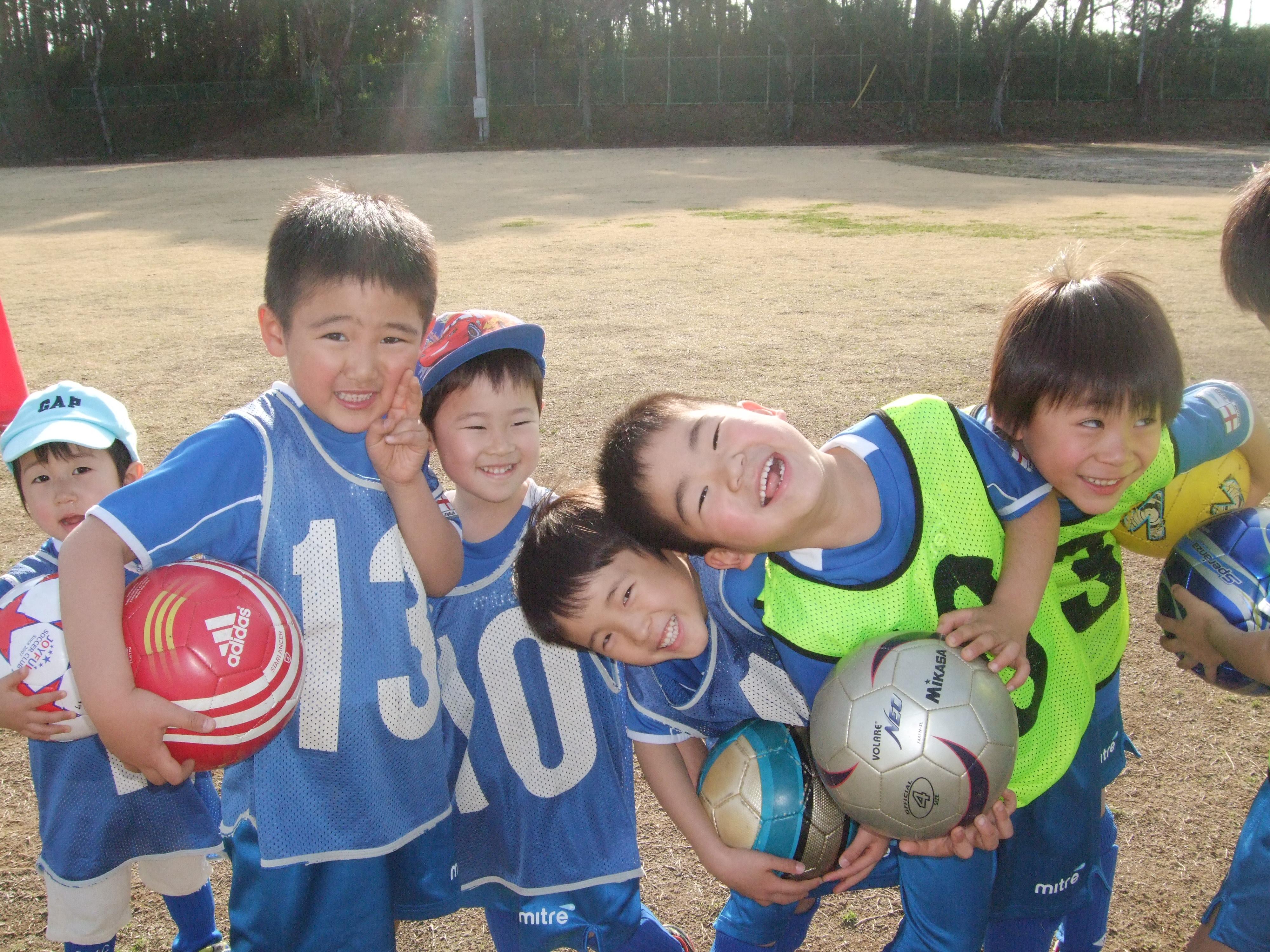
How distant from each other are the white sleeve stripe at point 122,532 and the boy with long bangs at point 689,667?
779 mm

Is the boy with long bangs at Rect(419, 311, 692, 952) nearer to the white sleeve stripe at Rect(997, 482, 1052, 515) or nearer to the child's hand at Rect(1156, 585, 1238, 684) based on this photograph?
the white sleeve stripe at Rect(997, 482, 1052, 515)

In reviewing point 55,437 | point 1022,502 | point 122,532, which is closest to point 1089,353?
point 1022,502

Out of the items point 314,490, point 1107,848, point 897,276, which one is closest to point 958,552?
point 1107,848

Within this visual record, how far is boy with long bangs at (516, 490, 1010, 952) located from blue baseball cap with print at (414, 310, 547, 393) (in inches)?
16.2

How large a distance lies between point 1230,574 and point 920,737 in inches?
38.5

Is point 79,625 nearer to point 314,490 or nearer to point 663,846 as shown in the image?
point 314,490

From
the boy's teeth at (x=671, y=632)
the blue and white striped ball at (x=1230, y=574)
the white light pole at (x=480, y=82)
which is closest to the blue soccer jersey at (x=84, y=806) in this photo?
the boy's teeth at (x=671, y=632)

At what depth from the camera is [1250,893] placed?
6.83 feet

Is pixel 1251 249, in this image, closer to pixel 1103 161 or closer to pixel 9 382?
pixel 9 382

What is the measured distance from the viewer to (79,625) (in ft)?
5.98

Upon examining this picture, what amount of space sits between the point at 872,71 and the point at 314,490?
44.0m

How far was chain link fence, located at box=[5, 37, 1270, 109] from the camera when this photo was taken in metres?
40.7

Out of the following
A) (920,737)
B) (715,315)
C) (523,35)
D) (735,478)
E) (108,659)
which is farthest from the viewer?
(523,35)

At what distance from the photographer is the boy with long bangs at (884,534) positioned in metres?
2.06
